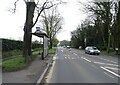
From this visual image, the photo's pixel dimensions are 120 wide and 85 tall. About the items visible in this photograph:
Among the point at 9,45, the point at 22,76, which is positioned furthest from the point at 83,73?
the point at 9,45

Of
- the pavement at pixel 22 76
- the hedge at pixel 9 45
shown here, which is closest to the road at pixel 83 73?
the pavement at pixel 22 76

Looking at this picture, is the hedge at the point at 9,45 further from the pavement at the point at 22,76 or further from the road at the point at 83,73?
the pavement at the point at 22,76

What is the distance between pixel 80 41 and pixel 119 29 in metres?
69.5

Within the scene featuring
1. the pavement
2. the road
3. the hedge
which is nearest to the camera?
the pavement

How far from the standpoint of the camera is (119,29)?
163ft

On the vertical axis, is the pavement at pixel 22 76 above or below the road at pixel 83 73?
above

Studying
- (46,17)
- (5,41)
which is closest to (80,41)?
(46,17)

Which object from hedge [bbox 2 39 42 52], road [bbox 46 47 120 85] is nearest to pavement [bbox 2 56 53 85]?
road [bbox 46 47 120 85]

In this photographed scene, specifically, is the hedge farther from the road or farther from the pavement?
the pavement

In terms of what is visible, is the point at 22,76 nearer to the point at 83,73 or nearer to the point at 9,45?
the point at 83,73

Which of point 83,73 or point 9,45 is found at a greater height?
point 9,45

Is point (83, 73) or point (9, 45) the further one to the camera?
point (9, 45)

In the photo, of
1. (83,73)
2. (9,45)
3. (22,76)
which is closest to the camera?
(22,76)

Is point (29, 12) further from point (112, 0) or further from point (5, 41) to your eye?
point (112, 0)
